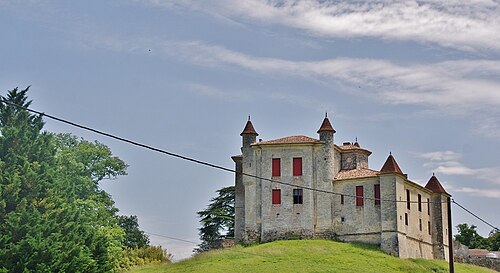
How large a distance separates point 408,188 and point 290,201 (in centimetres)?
1076

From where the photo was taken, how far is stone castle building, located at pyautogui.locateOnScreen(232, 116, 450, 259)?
74312 millimetres

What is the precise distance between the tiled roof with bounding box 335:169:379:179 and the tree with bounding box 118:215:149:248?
2370 centimetres

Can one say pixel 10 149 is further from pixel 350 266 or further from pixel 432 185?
pixel 432 185

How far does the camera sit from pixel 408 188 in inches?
3066

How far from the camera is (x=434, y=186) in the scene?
85188 mm

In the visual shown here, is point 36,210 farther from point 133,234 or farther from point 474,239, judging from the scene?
point 474,239

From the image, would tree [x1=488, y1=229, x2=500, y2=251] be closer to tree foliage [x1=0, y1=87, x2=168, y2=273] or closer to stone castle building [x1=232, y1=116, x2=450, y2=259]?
stone castle building [x1=232, y1=116, x2=450, y2=259]

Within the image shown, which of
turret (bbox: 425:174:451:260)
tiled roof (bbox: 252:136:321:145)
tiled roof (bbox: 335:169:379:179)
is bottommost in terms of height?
turret (bbox: 425:174:451:260)

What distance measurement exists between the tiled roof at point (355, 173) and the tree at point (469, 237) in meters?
53.4

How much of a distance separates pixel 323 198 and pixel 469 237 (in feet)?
A: 189

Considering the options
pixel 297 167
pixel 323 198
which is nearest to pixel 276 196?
pixel 297 167

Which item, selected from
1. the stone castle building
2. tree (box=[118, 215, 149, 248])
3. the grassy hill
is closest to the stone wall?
the stone castle building

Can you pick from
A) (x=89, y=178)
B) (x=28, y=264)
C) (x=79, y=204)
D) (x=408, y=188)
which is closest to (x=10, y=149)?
(x=28, y=264)

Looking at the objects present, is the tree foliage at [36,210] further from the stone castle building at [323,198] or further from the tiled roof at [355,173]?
the tiled roof at [355,173]
